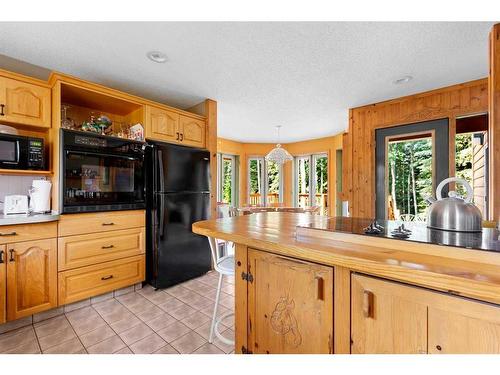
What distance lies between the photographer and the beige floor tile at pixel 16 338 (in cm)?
169

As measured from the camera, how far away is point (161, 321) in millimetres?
2021

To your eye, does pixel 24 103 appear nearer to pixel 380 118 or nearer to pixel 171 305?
pixel 171 305

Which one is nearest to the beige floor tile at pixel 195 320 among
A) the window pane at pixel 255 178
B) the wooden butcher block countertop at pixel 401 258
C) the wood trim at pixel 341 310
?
the wooden butcher block countertop at pixel 401 258

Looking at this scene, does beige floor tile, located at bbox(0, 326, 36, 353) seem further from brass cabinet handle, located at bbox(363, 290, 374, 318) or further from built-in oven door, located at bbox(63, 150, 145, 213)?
brass cabinet handle, located at bbox(363, 290, 374, 318)

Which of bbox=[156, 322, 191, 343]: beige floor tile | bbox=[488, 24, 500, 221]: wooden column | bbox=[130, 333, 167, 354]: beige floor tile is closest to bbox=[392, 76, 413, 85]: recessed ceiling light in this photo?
bbox=[488, 24, 500, 221]: wooden column

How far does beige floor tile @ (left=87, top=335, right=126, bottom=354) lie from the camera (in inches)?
64.6

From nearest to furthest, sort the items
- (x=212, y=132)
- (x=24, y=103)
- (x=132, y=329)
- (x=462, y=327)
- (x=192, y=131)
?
(x=462, y=327) → (x=132, y=329) → (x=24, y=103) → (x=192, y=131) → (x=212, y=132)

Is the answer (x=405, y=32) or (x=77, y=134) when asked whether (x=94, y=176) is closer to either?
(x=77, y=134)

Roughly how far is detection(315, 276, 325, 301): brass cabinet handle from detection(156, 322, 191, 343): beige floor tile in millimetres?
1343

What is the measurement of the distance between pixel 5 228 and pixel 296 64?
2.79 meters

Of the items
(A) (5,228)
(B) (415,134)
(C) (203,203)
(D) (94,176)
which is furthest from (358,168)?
(A) (5,228)

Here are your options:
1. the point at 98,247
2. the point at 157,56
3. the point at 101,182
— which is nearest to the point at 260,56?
the point at 157,56

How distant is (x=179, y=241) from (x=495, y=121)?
3008 mm

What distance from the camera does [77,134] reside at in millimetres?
2152
